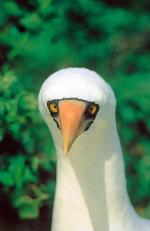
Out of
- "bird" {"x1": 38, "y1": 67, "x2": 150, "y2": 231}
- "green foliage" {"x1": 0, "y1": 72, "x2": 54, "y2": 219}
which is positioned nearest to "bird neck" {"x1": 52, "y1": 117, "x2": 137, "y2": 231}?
"bird" {"x1": 38, "y1": 67, "x2": 150, "y2": 231}

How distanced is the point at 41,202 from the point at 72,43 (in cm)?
49

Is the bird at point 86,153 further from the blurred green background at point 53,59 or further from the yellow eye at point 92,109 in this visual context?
the blurred green background at point 53,59

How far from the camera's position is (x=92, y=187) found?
1.74m

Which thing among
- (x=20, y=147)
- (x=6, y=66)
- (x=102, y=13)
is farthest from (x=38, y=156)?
(x=102, y=13)

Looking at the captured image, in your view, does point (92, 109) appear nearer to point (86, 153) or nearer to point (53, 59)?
point (86, 153)

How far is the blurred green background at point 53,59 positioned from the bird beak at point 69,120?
952mm

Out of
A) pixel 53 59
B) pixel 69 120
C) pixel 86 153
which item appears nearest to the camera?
pixel 69 120

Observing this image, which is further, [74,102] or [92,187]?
[92,187]

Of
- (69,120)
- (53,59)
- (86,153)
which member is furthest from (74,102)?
(53,59)

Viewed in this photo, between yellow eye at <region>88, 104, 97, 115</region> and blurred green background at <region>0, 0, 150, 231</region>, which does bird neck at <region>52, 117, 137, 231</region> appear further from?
blurred green background at <region>0, 0, 150, 231</region>

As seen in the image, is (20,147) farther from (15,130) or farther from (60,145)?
(60,145)

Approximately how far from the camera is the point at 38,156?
101 inches

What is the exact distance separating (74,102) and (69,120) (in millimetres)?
34

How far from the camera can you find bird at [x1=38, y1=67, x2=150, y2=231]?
157 centimetres
